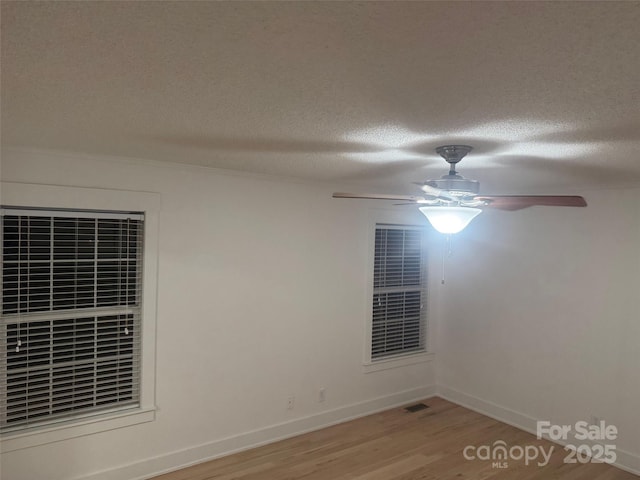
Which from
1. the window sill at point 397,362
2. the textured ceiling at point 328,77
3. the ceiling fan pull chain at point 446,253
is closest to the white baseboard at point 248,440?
the window sill at point 397,362

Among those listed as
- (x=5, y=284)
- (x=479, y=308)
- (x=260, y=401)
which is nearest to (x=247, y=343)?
(x=260, y=401)

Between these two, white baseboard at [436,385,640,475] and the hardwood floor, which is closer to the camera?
the hardwood floor

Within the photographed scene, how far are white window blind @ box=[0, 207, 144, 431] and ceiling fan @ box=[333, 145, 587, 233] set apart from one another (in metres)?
2.12

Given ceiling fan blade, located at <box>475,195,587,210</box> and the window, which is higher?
ceiling fan blade, located at <box>475,195,587,210</box>

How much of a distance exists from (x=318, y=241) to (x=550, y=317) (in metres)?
2.36

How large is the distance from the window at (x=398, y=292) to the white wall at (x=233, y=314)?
12.5 inches

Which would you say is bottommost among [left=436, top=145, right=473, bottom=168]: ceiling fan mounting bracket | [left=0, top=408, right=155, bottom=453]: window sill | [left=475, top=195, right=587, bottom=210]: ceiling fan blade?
[left=0, top=408, right=155, bottom=453]: window sill

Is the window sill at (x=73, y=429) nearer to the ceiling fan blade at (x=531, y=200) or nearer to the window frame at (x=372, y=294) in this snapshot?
the window frame at (x=372, y=294)

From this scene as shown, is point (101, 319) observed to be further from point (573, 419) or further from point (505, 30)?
point (573, 419)

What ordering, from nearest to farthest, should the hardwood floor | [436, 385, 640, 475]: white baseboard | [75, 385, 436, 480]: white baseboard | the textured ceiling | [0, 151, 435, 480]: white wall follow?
the textured ceiling, [0, 151, 435, 480]: white wall, [75, 385, 436, 480]: white baseboard, the hardwood floor, [436, 385, 640, 475]: white baseboard

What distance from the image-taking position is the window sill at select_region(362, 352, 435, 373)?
15.4 ft

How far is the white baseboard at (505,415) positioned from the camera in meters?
3.70

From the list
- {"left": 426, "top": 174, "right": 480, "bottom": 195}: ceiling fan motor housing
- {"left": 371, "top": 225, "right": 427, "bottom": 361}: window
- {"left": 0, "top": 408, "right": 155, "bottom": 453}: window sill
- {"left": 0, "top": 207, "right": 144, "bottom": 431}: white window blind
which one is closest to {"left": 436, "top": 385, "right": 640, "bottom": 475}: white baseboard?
{"left": 371, "top": 225, "right": 427, "bottom": 361}: window

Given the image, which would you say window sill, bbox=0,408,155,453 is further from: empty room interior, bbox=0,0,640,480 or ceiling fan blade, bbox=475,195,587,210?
ceiling fan blade, bbox=475,195,587,210
